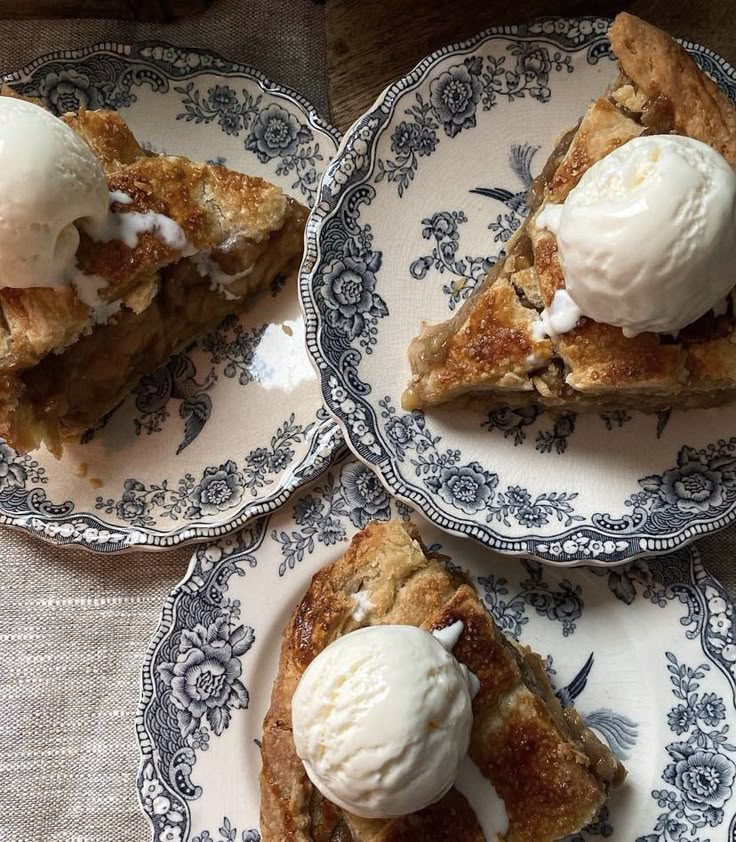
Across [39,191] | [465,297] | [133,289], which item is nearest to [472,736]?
[465,297]

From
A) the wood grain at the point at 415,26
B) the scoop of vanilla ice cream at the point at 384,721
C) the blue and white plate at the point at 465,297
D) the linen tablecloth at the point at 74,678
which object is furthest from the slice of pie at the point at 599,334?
the scoop of vanilla ice cream at the point at 384,721

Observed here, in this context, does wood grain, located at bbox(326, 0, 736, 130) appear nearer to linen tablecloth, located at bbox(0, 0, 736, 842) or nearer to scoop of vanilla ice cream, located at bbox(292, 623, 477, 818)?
linen tablecloth, located at bbox(0, 0, 736, 842)

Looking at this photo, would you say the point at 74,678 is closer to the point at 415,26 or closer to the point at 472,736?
the point at 472,736

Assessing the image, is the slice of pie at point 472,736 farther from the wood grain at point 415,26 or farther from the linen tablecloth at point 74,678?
the wood grain at point 415,26

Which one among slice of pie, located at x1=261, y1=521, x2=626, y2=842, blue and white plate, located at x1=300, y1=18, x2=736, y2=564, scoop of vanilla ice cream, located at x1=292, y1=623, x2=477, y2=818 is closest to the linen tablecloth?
blue and white plate, located at x1=300, y1=18, x2=736, y2=564

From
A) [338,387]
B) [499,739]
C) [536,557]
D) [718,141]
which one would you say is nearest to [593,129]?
[718,141]
